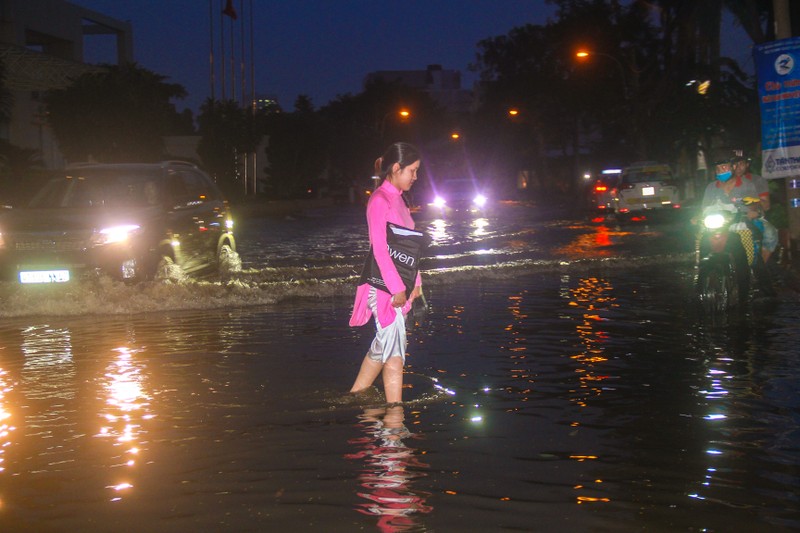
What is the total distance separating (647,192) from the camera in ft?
98.5

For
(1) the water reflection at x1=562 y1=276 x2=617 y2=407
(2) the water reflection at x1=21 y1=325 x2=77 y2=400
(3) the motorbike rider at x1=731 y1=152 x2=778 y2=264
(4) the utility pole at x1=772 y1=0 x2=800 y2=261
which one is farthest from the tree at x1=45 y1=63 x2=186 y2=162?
(3) the motorbike rider at x1=731 y1=152 x2=778 y2=264

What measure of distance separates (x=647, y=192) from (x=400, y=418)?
81.8 ft

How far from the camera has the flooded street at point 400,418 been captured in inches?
180

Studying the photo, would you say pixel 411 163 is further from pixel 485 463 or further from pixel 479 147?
pixel 479 147

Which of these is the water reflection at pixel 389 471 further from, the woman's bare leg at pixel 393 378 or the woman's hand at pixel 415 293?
the woman's hand at pixel 415 293

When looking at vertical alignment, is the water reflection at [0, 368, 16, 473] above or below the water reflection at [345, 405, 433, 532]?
above

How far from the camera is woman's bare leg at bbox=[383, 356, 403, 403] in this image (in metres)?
6.43

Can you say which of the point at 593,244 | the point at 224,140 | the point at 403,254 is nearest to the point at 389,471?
the point at 403,254

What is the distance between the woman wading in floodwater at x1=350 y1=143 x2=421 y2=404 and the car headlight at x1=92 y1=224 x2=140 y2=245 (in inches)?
267

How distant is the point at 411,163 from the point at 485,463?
1961 mm

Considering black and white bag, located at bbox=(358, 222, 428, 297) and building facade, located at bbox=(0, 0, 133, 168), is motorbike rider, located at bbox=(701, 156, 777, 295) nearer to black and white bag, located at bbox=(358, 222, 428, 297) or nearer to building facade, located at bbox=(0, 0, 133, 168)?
black and white bag, located at bbox=(358, 222, 428, 297)

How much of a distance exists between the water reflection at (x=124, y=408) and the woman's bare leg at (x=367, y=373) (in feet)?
4.23

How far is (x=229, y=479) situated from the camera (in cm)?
504

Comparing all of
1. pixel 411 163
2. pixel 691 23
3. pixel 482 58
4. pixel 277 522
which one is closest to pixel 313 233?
pixel 691 23
